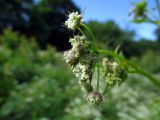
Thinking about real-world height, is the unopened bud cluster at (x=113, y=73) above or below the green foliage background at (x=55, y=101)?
below

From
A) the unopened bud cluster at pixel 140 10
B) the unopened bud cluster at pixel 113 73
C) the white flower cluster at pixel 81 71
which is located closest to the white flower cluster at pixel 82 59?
the white flower cluster at pixel 81 71

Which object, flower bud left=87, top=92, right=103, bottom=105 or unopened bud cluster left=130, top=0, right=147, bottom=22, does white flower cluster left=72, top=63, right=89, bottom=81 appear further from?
unopened bud cluster left=130, top=0, right=147, bottom=22

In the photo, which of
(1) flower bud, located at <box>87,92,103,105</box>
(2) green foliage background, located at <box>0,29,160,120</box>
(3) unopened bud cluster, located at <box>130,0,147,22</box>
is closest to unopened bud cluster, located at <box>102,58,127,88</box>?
(1) flower bud, located at <box>87,92,103,105</box>

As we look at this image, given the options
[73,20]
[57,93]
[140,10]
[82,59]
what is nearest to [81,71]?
[82,59]

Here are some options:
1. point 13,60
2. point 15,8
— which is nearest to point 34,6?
point 15,8

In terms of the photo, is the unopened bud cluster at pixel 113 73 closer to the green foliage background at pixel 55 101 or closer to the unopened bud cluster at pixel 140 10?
the unopened bud cluster at pixel 140 10

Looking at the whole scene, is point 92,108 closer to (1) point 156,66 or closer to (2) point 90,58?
(2) point 90,58
